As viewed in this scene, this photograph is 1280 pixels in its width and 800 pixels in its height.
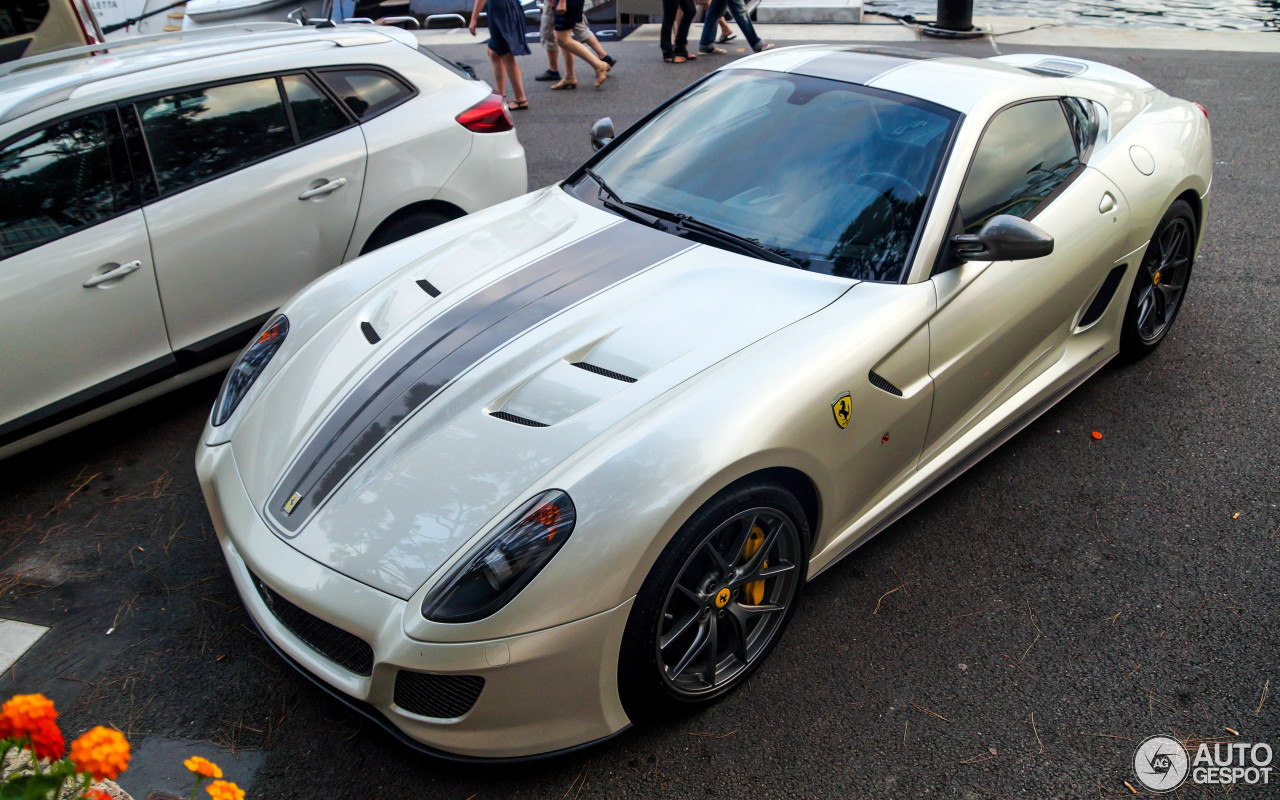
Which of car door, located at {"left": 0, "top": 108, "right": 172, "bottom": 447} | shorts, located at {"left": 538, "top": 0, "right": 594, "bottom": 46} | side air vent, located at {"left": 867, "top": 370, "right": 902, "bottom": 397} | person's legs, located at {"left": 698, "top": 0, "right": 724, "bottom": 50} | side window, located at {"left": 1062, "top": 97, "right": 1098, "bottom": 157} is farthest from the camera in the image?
person's legs, located at {"left": 698, "top": 0, "right": 724, "bottom": 50}

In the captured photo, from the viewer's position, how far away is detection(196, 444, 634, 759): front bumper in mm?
2057

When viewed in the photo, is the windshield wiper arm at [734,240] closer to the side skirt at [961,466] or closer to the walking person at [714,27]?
the side skirt at [961,466]

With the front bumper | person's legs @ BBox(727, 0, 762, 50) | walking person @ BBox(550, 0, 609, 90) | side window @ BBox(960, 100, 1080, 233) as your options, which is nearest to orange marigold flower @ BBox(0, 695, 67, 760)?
the front bumper

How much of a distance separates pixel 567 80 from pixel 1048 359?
23.1ft

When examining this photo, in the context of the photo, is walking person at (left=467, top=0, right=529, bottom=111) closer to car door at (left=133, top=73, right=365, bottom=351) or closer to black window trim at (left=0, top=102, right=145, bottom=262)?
car door at (left=133, top=73, right=365, bottom=351)

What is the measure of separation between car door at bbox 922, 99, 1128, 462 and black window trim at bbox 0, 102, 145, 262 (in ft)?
9.95

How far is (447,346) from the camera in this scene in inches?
105

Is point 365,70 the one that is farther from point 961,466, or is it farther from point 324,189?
point 961,466

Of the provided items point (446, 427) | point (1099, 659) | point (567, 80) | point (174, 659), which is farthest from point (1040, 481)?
point (567, 80)

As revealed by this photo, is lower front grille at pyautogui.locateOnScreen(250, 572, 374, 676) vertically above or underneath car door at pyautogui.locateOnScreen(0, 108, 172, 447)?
underneath

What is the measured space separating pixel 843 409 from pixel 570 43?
7.50 metres

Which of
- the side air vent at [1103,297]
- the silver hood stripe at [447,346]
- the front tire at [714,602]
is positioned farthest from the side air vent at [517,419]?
the side air vent at [1103,297]

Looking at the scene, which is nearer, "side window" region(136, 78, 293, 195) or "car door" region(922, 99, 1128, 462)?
"car door" region(922, 99, 1128, 462)

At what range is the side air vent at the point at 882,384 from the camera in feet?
8.47
